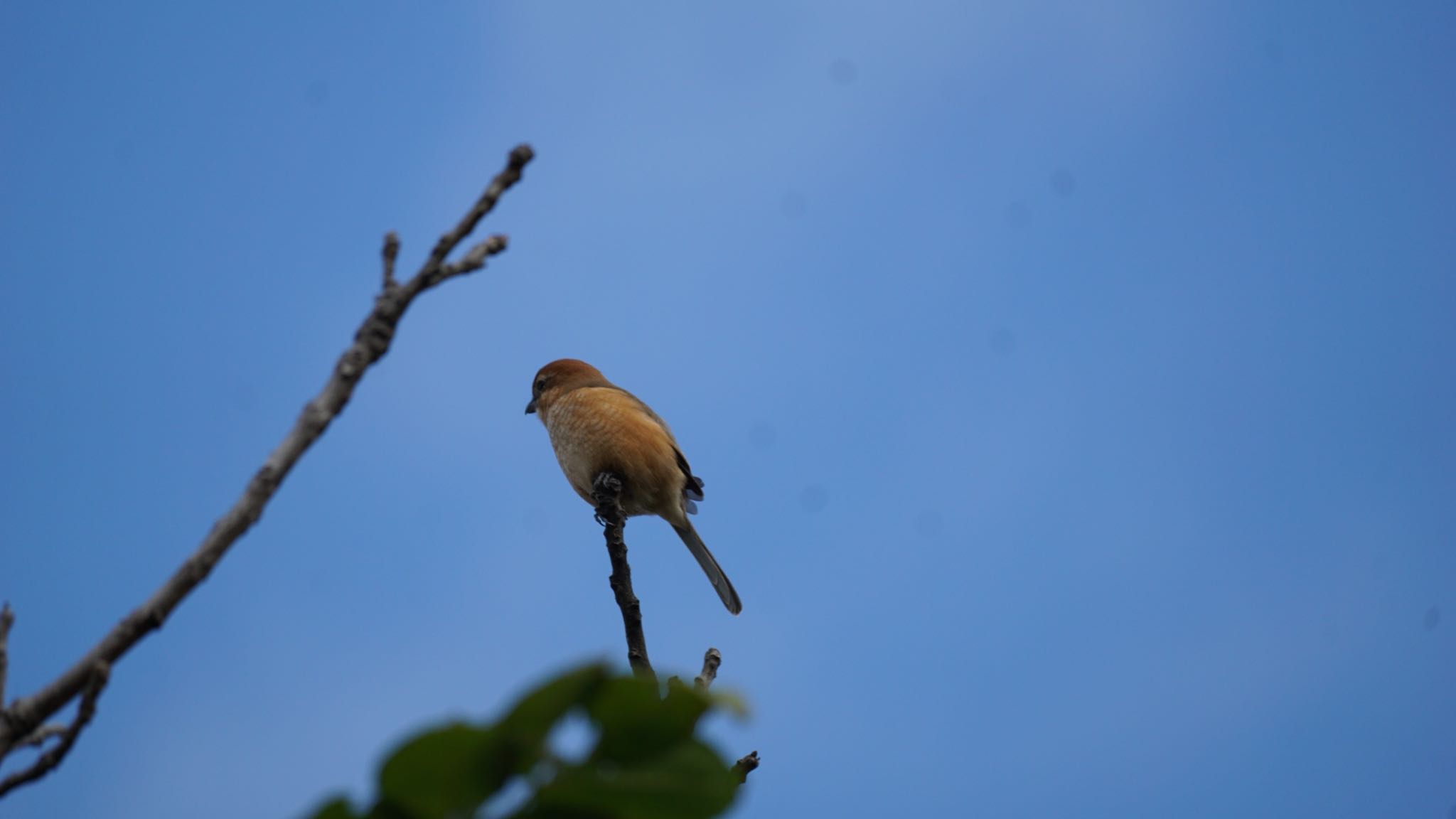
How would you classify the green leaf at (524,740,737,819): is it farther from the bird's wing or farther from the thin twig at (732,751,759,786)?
the bird's wing

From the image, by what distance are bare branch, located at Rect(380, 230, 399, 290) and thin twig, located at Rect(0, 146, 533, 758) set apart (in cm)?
6

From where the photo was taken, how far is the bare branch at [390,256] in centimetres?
190

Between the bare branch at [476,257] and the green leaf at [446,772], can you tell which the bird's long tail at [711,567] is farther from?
the green leaf at [446,772]

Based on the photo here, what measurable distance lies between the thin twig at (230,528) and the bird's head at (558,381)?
19.7 feet

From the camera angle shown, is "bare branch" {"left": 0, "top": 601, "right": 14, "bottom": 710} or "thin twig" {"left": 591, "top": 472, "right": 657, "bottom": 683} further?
"thin twig" {"left": 591, "top": 472, "right": 657, "bottom": 683}

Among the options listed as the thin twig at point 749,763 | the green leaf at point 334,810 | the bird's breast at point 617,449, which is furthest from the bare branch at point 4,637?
the bird's breast at point 617,449

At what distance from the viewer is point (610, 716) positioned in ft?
3.17

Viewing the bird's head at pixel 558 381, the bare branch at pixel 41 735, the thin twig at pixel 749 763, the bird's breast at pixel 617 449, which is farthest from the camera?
the bird's head at pixel 558 381

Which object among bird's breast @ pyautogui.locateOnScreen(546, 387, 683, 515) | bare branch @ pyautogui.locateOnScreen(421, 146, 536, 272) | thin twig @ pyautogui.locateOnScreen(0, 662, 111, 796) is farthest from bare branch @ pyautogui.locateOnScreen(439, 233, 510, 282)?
bird's breast @ pyautogui.locateOnScreen(546, 387, 683, 515)

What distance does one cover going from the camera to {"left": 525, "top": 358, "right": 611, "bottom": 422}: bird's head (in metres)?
7.88

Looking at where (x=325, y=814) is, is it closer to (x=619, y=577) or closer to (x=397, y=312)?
(x=397, y=312)

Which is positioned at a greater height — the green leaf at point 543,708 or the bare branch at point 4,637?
the bare branch at point 4,637

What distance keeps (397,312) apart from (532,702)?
41.9 inches

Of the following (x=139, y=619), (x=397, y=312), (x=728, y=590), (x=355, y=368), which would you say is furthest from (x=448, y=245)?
(x=728, y=590)
